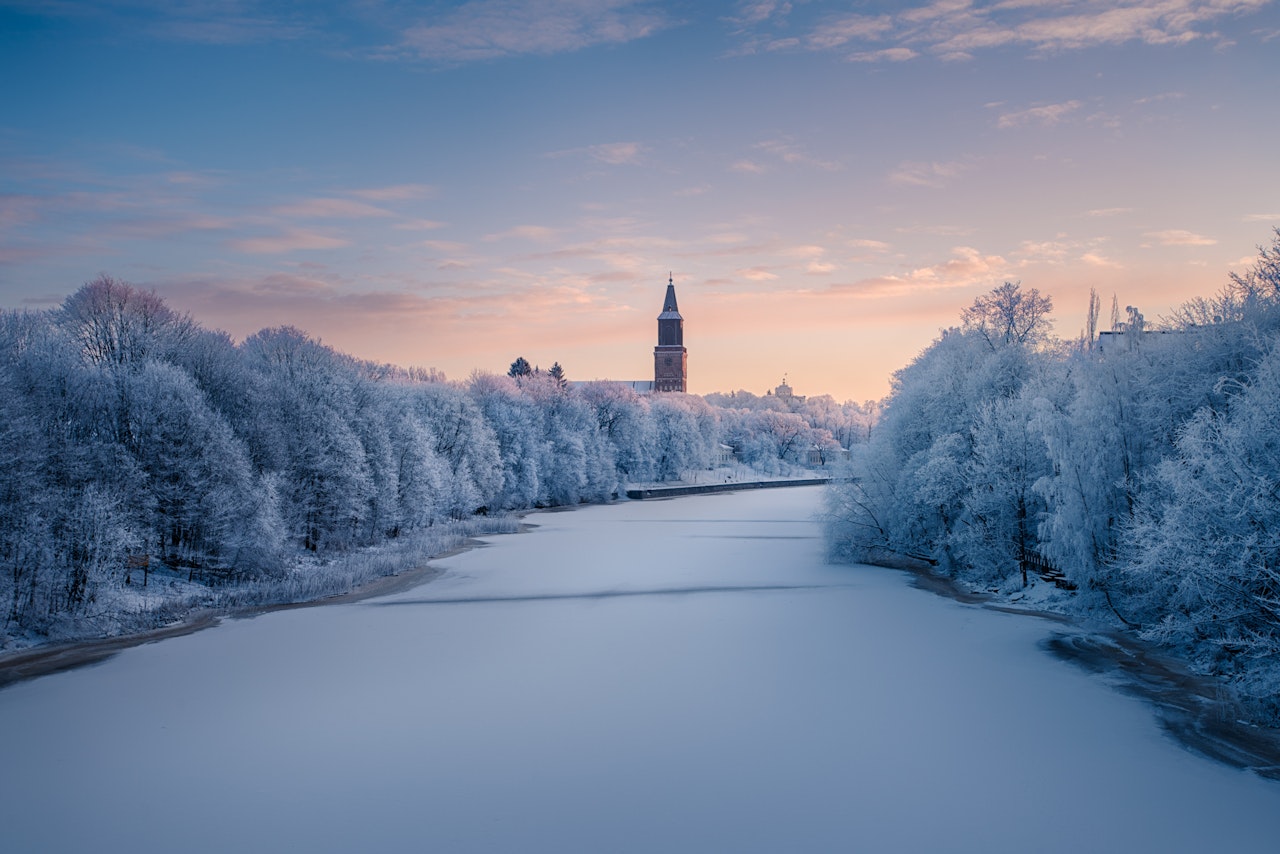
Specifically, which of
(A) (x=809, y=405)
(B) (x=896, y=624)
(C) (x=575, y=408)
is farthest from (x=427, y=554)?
(A) (x=809, y=405)

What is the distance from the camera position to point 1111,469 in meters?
20.6

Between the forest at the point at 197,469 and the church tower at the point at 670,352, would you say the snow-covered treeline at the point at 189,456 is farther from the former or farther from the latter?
the church tower at the point at 670,352

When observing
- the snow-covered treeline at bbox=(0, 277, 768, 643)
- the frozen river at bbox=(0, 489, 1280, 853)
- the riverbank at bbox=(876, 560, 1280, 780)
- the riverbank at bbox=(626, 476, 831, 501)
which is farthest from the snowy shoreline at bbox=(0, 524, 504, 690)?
the riverbank at bbox=(626, 476, 831, 501)

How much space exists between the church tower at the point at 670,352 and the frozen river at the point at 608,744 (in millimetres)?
113954

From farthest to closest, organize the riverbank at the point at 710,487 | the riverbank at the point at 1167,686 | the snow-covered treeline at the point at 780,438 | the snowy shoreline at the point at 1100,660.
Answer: the snow-covered treeline at the point at 780,438 < the riverbank at the point at 710,487 < the snowy shoreline at the point at 1100,660 < the riverbank at the point at 1167,686

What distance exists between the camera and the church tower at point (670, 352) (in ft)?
449

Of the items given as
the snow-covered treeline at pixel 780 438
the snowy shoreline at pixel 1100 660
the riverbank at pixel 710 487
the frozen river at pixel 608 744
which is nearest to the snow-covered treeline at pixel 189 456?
the snowy shoreline at pixel 1100 660

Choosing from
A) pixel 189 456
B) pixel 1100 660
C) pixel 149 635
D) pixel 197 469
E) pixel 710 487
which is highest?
pixel 189 456

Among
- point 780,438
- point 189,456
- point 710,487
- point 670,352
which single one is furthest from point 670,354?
point 189,456

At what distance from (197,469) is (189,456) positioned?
27.1 inches

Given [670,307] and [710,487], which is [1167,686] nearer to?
[710,487]

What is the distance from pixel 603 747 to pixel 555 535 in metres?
31.7

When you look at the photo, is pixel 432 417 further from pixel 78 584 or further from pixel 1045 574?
pixel 1045 574

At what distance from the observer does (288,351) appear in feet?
129
